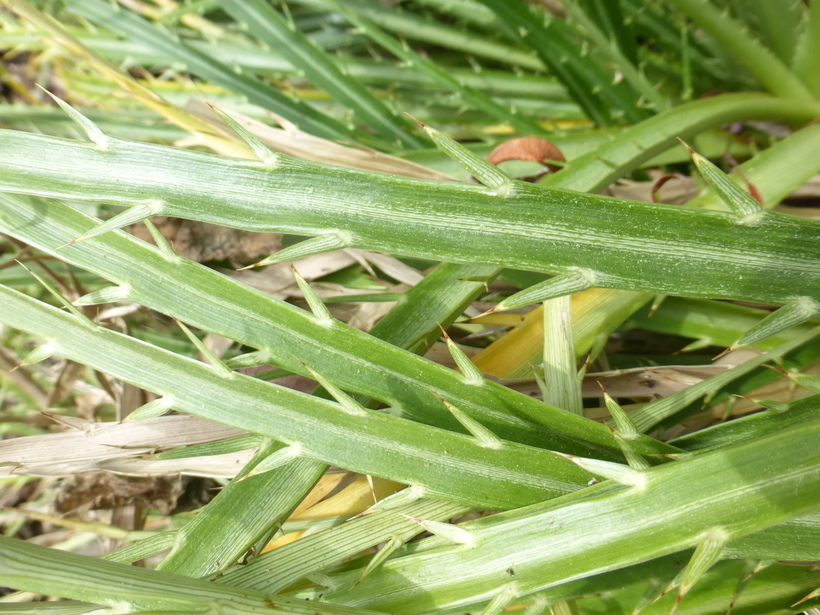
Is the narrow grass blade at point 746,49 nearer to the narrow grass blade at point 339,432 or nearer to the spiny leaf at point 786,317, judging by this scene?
the spiny leaf at point 786,317

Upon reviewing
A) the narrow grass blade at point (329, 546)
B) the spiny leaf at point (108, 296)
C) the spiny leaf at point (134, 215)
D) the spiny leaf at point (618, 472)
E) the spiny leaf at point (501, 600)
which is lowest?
the narrow grass blade at point (329, 546)

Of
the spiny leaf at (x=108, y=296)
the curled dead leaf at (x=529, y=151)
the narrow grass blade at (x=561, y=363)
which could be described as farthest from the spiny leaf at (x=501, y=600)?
the curled dead leaf at (x=529, y=151)

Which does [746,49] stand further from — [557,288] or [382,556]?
[382,556]

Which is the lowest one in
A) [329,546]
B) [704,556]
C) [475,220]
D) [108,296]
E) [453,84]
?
[329,546]

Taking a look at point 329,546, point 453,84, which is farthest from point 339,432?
point 453,84

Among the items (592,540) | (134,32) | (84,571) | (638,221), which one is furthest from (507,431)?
(134,32)

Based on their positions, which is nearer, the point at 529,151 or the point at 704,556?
the point at 704,556

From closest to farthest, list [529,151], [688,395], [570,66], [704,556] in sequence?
[704,556] < [688,395] < [529,151] < [570,66]

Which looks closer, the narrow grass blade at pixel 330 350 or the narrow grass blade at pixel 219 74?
the narrow grass blade at pixel 330 350

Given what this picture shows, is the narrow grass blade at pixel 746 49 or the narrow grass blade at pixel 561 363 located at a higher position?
the narrow grass blade at pixel 746 49

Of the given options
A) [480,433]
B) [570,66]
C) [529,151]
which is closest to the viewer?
[480,433]

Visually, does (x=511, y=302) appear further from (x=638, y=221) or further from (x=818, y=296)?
(x=818, y=296)
